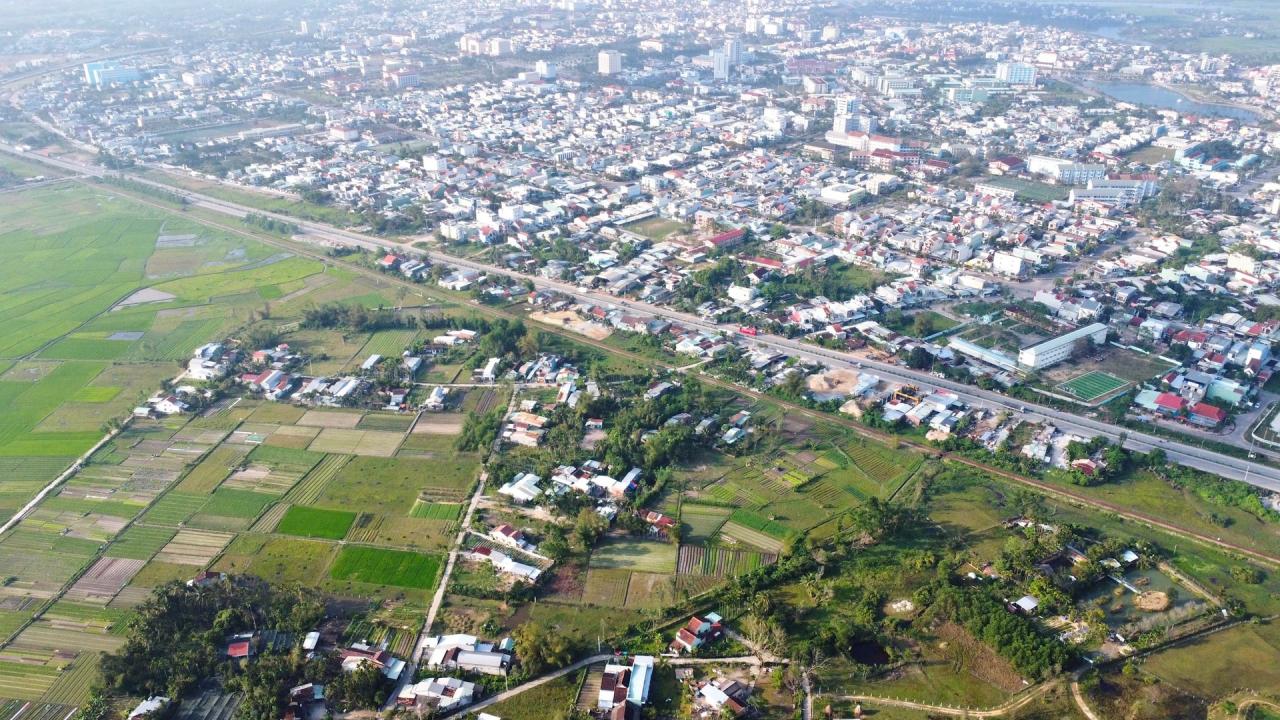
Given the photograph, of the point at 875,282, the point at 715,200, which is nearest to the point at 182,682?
the point at 875,282

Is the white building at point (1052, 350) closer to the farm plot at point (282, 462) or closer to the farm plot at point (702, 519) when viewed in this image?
the farm plot at point (702, 519)

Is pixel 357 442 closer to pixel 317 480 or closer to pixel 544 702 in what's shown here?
pixel 317 480

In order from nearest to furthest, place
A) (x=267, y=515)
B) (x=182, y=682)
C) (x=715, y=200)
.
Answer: (x=182, y=682) < (x=267, y=515) < (x=715, y=200)

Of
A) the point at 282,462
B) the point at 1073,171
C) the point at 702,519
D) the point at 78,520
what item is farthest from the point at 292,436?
the point at 1073,171

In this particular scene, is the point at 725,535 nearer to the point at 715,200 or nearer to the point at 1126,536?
the point at 1126,536

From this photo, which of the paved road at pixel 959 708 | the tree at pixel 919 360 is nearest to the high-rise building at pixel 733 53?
the tree at pixel 919 360

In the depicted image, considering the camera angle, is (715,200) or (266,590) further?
(715,200)

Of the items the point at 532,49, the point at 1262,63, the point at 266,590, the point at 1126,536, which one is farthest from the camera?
the point at 532,49
